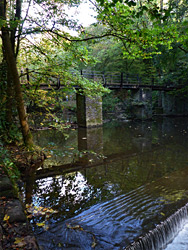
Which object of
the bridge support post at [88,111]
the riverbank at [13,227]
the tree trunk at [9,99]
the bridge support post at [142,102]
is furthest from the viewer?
the bridge support post at [142,102]

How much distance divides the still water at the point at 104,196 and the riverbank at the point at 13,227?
24.1 inches

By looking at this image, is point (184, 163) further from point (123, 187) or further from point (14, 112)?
point (14, 112)

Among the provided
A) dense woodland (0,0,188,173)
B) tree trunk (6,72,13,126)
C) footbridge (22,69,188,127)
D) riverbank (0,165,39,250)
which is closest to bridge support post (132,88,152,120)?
footbridge (22,69,188,127)

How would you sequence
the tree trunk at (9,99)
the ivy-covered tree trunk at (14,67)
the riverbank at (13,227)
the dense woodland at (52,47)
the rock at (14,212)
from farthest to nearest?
1. the tree trunk at (9,99)
2. the ivy-covered tree trunk at (14,67)
3. the dense woodland at (52,47)
4. the rock at (14,212)
5. the riverbank at (13,227)

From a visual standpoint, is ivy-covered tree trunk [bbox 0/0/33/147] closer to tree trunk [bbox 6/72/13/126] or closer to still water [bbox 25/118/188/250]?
tree trunk [bbox 6/72/13/126]

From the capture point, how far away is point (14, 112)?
6023 millimetres

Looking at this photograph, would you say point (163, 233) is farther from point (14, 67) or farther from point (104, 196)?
point (14, 67)

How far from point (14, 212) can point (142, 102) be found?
15142 millimetres

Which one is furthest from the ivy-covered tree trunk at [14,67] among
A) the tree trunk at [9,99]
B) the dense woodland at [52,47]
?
the tree trunk at [9,99]

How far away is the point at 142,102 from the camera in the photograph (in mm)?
16047

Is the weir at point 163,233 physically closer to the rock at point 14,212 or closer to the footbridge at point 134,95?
the rock at point 14,212

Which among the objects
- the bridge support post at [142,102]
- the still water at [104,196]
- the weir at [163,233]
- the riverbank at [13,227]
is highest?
the bridge support post at [142,102]

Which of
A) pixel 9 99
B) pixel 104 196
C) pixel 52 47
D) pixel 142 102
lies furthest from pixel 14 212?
pixel 142 102

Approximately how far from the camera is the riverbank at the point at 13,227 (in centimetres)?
163
